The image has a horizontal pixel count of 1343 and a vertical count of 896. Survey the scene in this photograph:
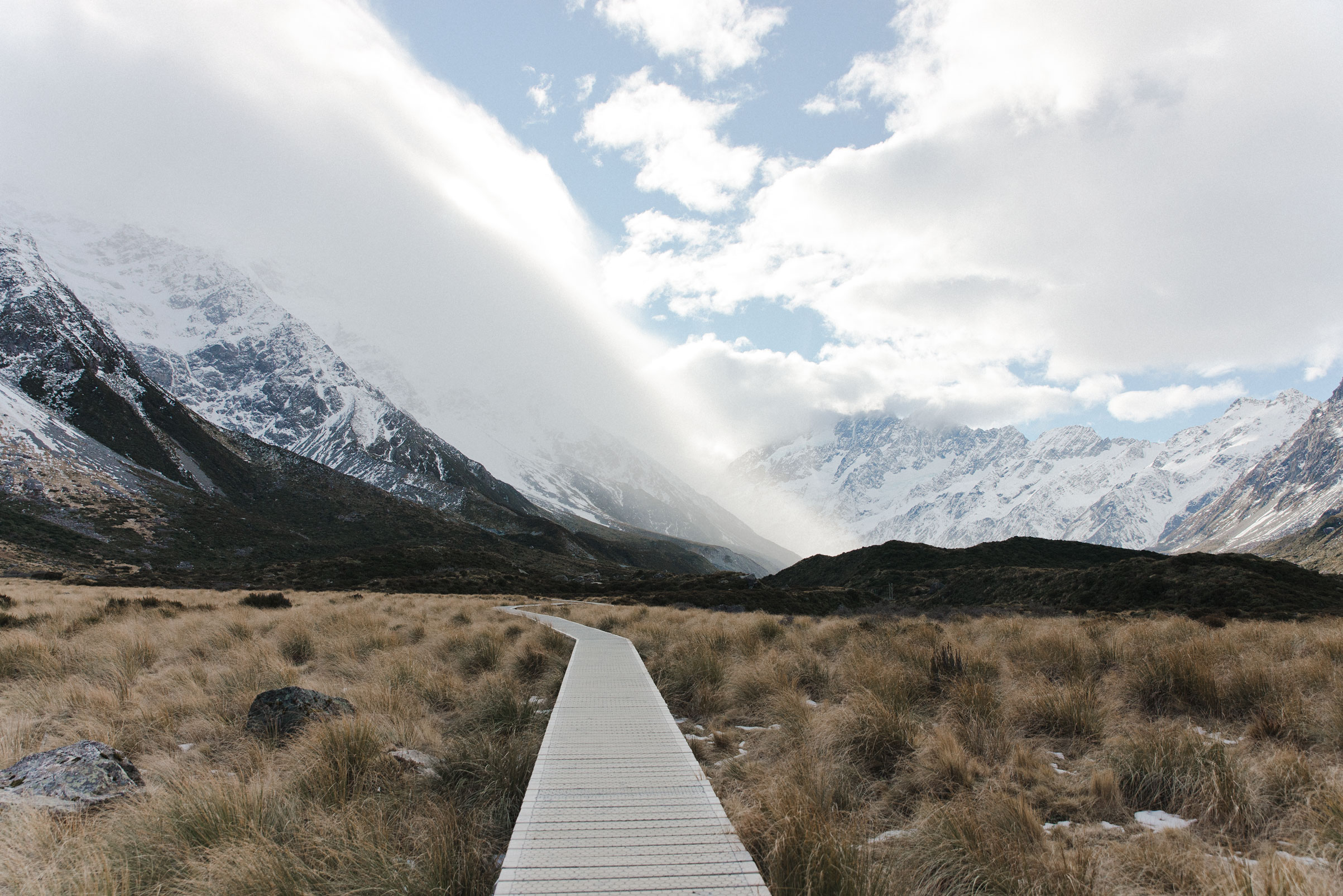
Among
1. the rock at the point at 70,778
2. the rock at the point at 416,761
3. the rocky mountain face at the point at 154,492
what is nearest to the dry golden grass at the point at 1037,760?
the rock at the point at 416,761

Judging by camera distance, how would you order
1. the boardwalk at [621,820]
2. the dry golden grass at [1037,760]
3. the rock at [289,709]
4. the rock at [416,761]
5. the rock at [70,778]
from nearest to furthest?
the boardwalk at [621,820] < the dry golden grass at [1037,760] < the rock at [70,778] < the rock at [416,761] < the rock at [289,709]

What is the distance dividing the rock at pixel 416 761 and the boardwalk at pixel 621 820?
1009 mm

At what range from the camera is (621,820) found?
11.9ft

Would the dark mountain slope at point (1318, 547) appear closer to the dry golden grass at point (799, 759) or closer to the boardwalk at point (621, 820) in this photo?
the dry golden grass at point (799, 759)

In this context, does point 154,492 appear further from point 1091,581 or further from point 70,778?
point 1091,581

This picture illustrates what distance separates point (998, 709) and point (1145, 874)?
293cm

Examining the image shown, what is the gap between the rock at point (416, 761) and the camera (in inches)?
190

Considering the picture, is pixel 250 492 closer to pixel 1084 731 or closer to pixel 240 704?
pixel 240 704

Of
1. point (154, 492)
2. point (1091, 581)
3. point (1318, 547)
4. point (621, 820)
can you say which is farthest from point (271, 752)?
point (1318, 547)

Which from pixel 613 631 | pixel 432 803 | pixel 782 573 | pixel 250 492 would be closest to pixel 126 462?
pixel 250 492

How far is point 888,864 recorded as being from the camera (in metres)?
3.16

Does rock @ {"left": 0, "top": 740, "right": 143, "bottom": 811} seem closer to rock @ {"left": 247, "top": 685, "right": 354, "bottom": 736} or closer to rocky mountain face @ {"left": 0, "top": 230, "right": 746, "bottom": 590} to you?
rock @ {"left": 247, "top": 685, "right": 354, "bottom": 736}

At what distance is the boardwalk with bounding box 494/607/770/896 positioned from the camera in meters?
2.95

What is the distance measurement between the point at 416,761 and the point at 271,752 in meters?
1.44
